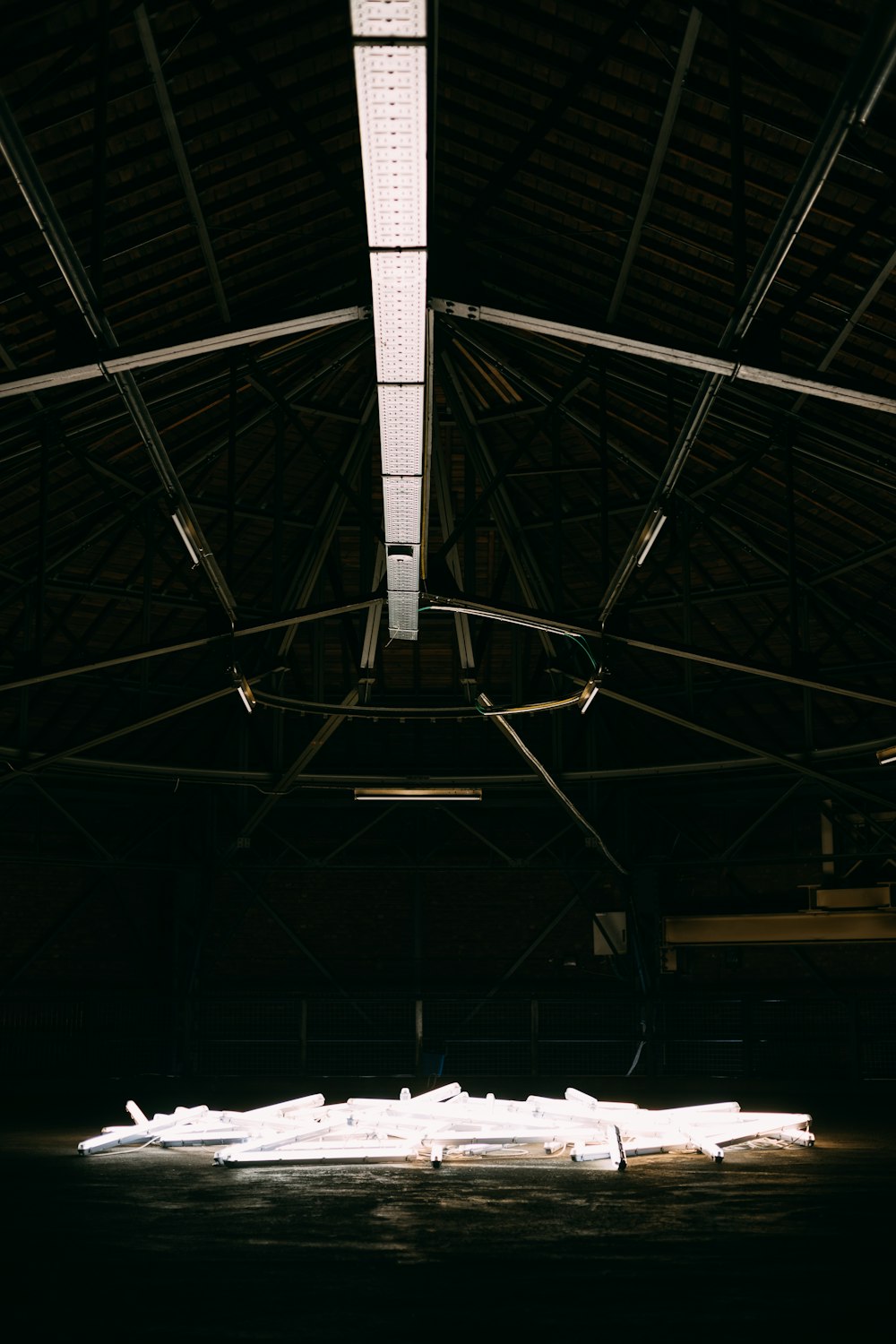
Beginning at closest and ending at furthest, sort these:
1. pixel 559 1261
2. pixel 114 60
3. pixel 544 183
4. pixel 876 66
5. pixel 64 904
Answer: pixel 876 66
pixel 559 1261
pixel 114 60
pixel 544 183
pixel 64 904

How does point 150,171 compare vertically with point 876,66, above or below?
above

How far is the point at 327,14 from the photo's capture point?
12.1 metres

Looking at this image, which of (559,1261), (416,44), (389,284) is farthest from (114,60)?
(559,1261)

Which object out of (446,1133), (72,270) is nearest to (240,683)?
(446,1133)

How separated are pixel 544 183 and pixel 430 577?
15.8 feet

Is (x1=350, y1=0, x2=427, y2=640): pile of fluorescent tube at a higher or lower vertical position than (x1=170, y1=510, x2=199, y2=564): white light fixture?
lower

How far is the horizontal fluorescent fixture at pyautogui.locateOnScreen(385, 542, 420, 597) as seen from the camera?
14.9m

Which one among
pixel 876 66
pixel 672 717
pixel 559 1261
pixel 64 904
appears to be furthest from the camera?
pixel 64 904

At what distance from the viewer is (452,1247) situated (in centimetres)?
949

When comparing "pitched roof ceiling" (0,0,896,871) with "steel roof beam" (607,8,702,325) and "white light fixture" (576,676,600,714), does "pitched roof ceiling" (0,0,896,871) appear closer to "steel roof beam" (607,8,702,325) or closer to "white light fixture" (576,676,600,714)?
"steel roof beam" (607,8,702,325)

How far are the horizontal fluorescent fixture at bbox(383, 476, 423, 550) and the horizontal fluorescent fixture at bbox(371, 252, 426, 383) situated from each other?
6.68 feet

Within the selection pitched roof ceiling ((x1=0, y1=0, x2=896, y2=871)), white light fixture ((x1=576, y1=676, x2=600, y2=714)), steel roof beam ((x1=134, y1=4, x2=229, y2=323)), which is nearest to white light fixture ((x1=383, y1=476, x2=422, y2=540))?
pitched roof ceiling ((x1=0, y1=0, x2=896, y2=871))

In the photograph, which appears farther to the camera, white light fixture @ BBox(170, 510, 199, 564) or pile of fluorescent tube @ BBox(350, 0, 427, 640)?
white light fixture @ BBox(170, 510, 199, 564)

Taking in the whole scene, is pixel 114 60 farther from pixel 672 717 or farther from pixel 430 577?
pixel 672 717
